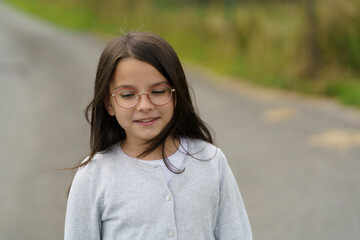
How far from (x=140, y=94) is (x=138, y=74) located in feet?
0.22

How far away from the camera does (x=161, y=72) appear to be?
170 cm

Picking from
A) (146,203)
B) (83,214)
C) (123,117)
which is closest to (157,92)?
(123,117)

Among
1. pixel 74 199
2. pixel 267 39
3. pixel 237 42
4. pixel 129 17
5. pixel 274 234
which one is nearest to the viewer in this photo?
pixel 74 199

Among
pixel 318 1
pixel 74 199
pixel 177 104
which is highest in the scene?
pixel 318 1

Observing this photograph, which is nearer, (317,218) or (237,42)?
(317,218)

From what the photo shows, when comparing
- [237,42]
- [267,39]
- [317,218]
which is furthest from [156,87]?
[237,42]

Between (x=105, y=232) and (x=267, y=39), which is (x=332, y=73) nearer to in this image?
(x=267, y=39)

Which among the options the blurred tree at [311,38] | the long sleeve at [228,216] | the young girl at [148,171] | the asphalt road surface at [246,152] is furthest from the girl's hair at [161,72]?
the blurred tree at [311,38]

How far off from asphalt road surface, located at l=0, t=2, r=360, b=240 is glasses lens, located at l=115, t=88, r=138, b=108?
220cm

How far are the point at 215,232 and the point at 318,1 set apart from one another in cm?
710

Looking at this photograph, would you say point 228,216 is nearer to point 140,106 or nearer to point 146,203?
point 146,203

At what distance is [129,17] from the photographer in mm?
15508

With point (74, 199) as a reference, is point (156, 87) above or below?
above

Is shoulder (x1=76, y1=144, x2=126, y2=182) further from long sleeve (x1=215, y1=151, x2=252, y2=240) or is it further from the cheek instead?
long sleeve (x1=215, y1=151, x2=252, y2=240)
